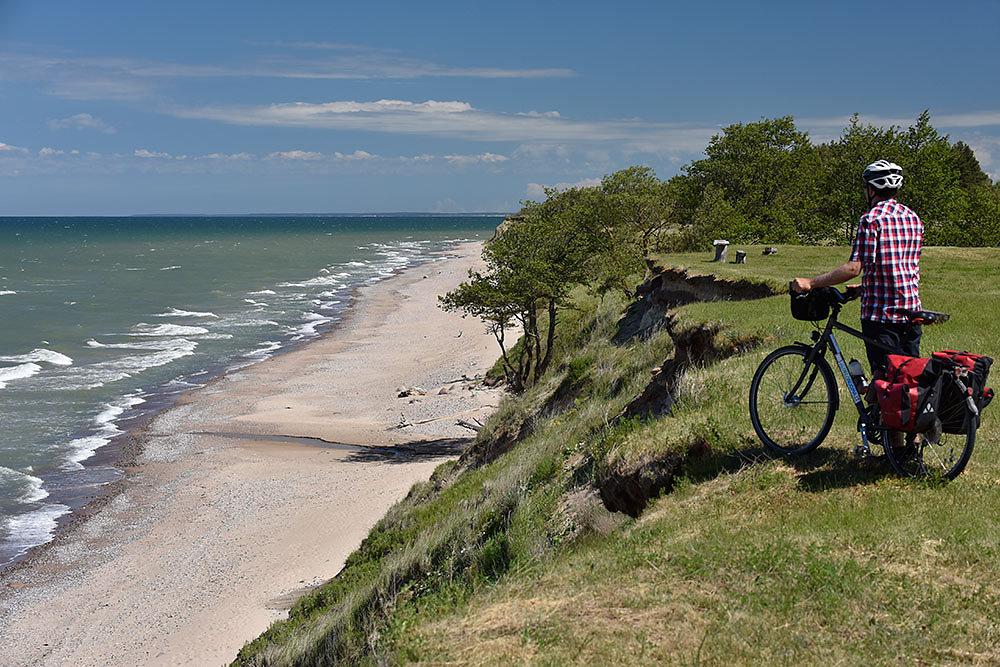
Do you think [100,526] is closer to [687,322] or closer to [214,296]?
[687,322]

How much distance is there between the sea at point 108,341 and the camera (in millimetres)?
24594

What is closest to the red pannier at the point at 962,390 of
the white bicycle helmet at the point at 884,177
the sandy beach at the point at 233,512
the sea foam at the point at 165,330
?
the white bicycle helmet at the point at 884,177

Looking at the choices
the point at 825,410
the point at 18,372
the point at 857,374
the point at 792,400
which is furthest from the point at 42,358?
the point at 857,374

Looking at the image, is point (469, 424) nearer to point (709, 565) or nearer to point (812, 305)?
point (812, 305)

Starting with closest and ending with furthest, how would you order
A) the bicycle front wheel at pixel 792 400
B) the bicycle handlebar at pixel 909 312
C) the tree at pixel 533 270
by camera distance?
the bicycle handlebar at pixel 909 312, the bicycle front wheel at pixel 792 400, the tree at pixel 533 270

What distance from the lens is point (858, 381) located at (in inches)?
264

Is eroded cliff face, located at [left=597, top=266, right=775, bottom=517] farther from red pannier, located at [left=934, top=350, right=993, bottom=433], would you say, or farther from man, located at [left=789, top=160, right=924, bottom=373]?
red pannier, located at [left=934, top=350, right=993, bottom=433]

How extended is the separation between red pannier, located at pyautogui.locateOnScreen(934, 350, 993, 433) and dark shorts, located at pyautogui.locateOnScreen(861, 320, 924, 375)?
400 mm

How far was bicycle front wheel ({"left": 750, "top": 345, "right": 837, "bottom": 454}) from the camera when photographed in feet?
22.8

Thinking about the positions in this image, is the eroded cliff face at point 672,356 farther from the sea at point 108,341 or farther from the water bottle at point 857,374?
the sea at point 108,341

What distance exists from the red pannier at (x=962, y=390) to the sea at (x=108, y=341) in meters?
19.5

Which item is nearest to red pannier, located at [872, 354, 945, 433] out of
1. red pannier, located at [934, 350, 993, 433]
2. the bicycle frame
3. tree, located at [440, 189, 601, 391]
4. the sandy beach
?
red pannier, located at [934, 350, 993, 433]

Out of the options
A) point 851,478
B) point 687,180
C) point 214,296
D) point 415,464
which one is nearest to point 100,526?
point 415,464

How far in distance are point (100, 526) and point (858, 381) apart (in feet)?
64.1
